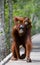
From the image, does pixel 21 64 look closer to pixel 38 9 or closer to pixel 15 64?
pixel 15 64

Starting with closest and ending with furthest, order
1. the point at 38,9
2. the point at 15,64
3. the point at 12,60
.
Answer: the point at 15,64, the point at 12,60, the point at 38,9

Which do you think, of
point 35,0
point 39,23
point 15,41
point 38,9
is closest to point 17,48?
point 15,41

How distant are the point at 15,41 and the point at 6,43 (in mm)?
6115

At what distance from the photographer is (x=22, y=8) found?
115ft

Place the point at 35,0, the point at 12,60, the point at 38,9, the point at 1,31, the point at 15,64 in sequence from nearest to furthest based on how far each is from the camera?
the point at 15,64 → the point at 12,60 → the point at 1,31 → the point at 35,0 → the point at 38,9

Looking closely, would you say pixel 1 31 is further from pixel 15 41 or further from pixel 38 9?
pixel 38 9

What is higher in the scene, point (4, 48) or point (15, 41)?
point (15, 41)

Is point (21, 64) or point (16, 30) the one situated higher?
point (16, 30)

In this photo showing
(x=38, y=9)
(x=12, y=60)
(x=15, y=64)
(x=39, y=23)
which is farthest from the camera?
(x=39, y=23)

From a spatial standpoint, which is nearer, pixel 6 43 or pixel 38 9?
pixel 6 43

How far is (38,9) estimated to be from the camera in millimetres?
36656

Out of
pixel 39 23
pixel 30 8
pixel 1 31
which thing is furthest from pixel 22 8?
pixel 1 31

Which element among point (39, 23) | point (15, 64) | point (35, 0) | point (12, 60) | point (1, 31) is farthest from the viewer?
point (39, 23)

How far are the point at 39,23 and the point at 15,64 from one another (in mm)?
39033
